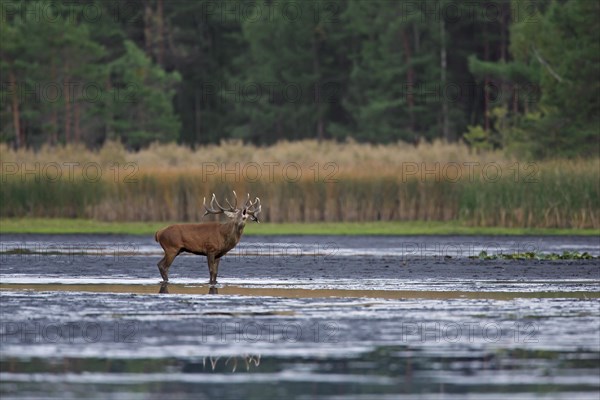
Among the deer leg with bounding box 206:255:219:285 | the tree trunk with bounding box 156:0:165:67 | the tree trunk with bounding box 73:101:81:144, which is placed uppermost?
the tree trunk with bounding box 156:0:165:67

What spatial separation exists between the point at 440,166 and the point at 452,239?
6.76 metres

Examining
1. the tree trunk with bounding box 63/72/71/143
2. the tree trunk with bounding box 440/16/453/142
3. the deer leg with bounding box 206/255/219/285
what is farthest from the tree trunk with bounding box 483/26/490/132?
the deer leg with bounding box 206/255/219/285

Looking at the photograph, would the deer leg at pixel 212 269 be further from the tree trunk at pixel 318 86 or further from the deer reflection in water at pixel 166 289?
the tree trunk at pixel 318 86

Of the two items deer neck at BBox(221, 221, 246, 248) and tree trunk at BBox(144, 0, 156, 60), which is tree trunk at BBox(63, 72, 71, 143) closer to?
tree trunk at BBox(144, 0, 156, 60)

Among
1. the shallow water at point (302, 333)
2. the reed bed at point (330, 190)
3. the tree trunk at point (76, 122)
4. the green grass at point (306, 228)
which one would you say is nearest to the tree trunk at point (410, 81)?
the tree trunk at point (76, 122)

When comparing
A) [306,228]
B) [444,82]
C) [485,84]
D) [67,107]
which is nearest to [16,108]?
[67,107]

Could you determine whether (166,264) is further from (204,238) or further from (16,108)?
(16,108)

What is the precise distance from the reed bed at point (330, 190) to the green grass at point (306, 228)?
22.7 inches

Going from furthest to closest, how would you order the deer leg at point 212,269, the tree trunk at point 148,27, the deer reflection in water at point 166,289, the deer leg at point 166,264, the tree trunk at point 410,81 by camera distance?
the tree trunk at point 148,27 → the tree trunk at point 410,81 → the deer leg at point 166,264 → the deer leg at point 212,269 → the deer reflection in water at point 166,289

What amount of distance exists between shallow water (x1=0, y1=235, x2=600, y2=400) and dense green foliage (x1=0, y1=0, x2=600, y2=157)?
120ft

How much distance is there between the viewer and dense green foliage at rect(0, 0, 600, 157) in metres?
68.1

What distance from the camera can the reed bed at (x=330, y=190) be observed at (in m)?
38.9

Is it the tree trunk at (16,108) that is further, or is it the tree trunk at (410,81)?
the tree trunk at (410,81)

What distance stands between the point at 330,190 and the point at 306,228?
7.29ft
